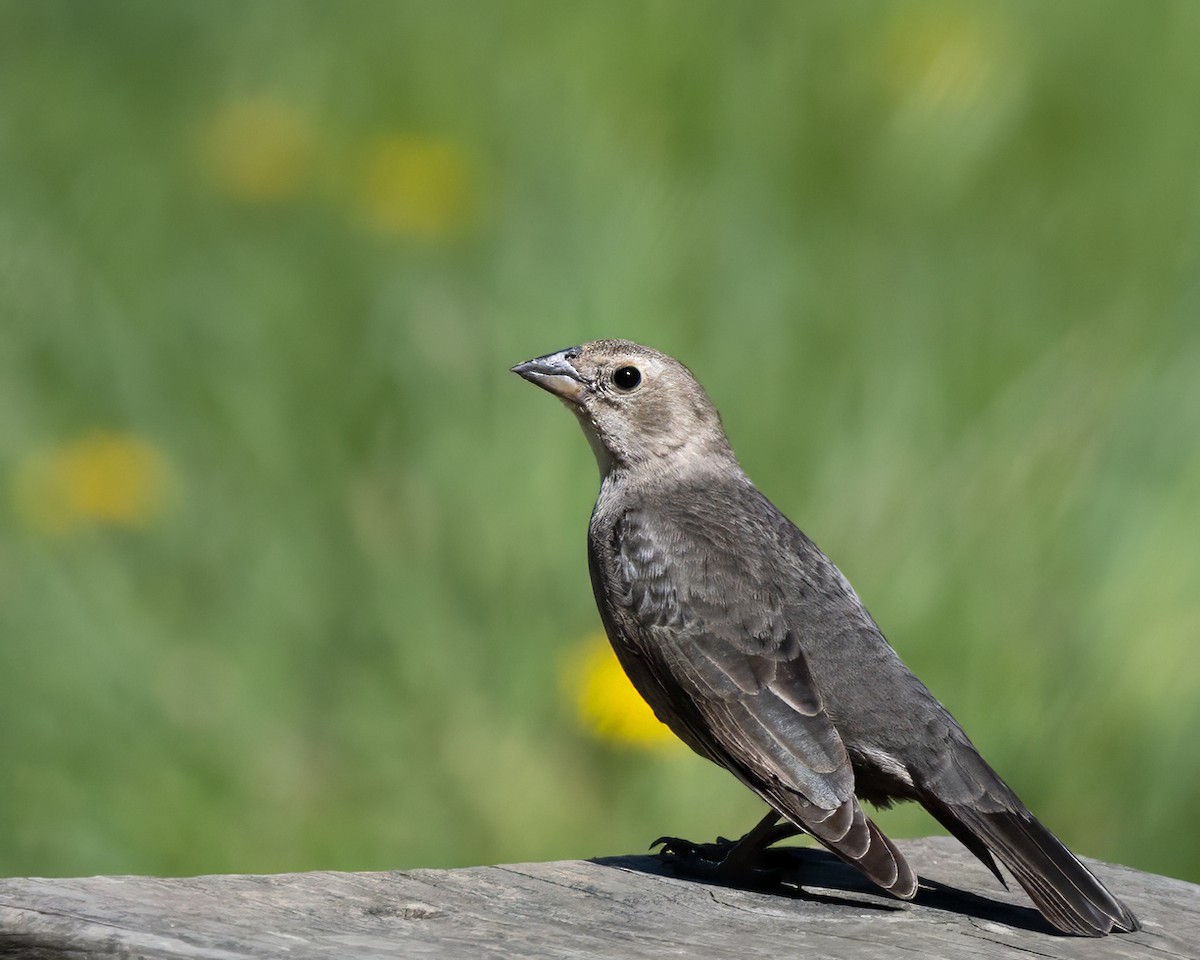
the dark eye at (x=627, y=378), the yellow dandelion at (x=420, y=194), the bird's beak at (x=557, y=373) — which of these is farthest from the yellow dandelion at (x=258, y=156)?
the dark eye at (x=627, y=378)

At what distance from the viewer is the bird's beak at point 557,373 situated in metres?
4.87

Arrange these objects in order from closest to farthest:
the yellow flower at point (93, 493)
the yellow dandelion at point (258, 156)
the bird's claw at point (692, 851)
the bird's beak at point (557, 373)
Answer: the bird's claw at point (692, 851) → the bird's beak at point (557, 373) → the yellow flower at point (93, 493) → the yellow dandelion at point (258, 156)

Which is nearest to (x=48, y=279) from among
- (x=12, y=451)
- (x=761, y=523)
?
(x=12, y=451)

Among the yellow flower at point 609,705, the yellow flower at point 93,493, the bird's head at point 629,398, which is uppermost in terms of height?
the yellow flower at point 93,493

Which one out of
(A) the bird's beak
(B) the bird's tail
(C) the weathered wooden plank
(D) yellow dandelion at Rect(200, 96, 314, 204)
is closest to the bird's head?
(A) the bird's beak

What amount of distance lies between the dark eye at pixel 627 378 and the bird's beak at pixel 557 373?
83 millimetres

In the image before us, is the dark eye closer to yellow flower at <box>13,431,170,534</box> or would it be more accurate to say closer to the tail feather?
the tail feather

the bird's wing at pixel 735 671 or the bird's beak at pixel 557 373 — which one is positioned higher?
the bird's beak at pixel 557 373

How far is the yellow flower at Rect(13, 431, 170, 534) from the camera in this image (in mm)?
5887

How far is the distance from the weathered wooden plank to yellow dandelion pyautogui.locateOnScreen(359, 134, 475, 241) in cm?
297

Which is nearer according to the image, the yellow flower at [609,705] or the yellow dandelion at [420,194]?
the yellow flower at [609,705]

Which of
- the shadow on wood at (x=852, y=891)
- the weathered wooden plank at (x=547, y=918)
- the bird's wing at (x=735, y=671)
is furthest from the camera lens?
the bird's wing at (x=735, y=671)

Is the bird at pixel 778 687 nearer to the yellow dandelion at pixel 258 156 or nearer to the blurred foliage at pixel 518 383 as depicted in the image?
the blurred foliage at pixel 518 383

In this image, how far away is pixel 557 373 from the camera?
16.0 feet
